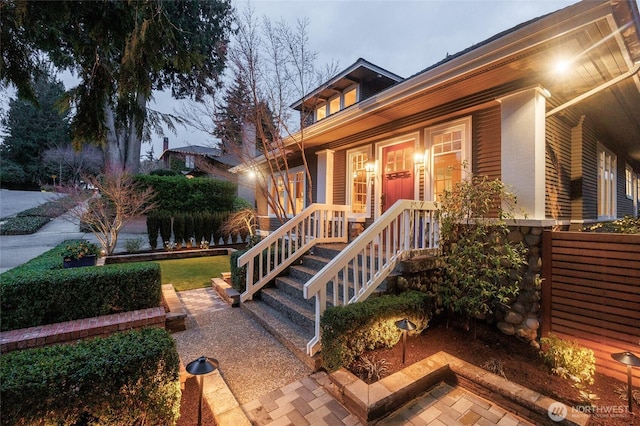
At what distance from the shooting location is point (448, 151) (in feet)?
17.0

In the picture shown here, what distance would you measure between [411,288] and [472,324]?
1.12m

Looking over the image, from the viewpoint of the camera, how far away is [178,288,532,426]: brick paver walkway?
7.66 ft

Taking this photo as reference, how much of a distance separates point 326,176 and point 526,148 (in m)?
4.76

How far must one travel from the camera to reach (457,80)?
4.06 meters

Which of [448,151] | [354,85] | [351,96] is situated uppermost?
[354,85]

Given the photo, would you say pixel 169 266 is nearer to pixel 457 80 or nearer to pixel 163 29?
pixel 163 29

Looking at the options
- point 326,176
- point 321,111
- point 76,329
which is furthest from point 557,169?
point 321,111

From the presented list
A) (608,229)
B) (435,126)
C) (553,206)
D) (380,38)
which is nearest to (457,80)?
(435,126)

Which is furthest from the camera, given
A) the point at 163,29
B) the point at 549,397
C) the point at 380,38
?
the point at 380,38

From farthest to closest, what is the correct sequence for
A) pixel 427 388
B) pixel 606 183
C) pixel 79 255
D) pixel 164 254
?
1. pixel 164 254
2. pixel 606 183
3. pixel 79 255
4. pixel 427 388

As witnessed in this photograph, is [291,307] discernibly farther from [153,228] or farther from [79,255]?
[153,228]

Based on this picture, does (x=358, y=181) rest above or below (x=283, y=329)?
above

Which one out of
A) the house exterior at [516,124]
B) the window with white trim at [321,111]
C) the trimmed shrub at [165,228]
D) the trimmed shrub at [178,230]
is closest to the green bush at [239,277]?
the house exterior at [516,124]

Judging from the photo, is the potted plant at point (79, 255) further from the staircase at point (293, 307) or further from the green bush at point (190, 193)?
the green bush at point (190, 193)
